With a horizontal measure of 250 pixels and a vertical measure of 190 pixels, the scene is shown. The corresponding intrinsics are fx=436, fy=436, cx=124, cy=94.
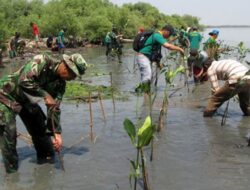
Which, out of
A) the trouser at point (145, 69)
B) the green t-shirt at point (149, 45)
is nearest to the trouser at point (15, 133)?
the trouser at point (145, 69)

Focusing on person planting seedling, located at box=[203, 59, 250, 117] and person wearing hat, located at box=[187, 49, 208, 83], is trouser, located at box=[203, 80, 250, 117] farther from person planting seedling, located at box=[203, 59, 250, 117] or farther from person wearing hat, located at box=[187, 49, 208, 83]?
person wearing hat, located at box=[187, 49, 208, 83]

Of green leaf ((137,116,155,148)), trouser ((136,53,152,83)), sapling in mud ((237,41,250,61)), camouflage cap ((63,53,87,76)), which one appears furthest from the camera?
sapling in mud ((237,41,250,61))

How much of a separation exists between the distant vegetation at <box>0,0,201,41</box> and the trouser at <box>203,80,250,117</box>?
630 inches

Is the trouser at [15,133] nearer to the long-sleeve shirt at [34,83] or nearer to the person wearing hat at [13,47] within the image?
the long-sleeve shirt at [34,83]

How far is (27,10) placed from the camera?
168 feet

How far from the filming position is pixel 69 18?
120ft

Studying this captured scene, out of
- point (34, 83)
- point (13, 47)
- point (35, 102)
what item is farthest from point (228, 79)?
point (13, 47)

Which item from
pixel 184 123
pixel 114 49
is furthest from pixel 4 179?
pixel 114 49

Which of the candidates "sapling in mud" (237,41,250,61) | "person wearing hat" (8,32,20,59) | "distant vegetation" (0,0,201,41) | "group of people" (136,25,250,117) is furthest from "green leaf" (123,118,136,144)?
"person wearing hat" (8,32,20,59)

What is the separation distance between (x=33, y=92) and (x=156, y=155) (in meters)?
2.10

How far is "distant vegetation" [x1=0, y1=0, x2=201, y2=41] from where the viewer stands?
3656 centimetres

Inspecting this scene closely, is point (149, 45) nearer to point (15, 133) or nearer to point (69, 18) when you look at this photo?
point (15, 133)

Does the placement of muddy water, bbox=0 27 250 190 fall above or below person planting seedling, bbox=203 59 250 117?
below

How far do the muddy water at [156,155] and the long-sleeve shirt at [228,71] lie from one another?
34.1 inches
